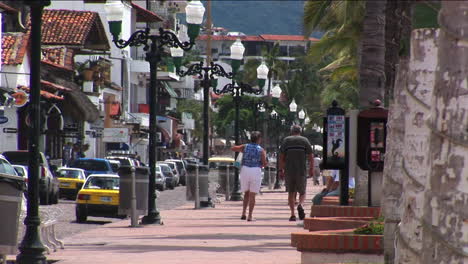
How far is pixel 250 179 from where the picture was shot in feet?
72.3

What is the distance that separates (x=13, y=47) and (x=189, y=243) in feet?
126

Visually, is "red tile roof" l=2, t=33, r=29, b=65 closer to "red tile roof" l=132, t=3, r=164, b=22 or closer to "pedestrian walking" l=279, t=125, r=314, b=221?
"pedestrian walking" l=279, t=125, r=314, b=221

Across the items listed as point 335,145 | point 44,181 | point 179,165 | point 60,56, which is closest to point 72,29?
point 60,56

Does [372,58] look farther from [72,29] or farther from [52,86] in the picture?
[72,29]

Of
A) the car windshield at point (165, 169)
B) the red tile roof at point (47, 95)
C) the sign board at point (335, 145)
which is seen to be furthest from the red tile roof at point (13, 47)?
the sign board at point (335, 145)

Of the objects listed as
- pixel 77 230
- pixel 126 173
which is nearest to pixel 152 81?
pixel 126 173

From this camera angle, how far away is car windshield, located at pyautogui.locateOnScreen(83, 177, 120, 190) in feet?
95.4

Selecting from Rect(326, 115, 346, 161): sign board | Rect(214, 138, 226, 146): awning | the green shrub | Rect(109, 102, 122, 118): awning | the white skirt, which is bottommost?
the green shrub

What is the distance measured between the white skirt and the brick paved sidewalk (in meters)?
0.68

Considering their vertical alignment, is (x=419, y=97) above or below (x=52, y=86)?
below

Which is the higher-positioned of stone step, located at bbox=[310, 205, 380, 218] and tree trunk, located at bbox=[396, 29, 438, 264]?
tree trunk, located at bbox=[396, 29, 438, 264]

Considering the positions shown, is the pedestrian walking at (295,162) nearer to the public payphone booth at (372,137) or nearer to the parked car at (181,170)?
the public payphone booth at (372,137)

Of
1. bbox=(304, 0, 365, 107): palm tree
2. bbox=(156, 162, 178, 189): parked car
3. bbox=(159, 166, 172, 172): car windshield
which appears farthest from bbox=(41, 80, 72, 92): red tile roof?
bbox=(304, 0, 365, 107): palm tree

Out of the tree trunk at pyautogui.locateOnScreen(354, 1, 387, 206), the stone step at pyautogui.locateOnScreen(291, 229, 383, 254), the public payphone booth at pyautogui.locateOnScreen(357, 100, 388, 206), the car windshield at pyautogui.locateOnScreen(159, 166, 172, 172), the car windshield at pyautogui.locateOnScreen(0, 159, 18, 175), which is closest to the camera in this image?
the stone step at pyautogui.locateOnScreen(291, 229, 383, 254)
